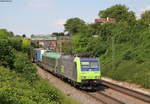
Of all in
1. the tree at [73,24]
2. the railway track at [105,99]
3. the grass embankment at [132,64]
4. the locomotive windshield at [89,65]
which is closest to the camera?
the railway track at [105,99]

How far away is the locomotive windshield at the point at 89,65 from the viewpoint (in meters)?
27.0

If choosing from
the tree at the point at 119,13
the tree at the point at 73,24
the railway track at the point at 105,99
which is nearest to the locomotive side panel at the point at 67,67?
the railway track at the point at 105,99

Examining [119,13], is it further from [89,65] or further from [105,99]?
[105,99]

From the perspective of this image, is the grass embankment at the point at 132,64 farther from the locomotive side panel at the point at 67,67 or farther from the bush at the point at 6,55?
the bush at the point at 6,55

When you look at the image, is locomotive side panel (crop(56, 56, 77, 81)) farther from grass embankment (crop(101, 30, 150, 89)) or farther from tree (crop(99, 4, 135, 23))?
tree (crop(99, 4, 135, 23))

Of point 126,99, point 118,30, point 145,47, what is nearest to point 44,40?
point 118,30

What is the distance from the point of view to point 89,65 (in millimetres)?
27203

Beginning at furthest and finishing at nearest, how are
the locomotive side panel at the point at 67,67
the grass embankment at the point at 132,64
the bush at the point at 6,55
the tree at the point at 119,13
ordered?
the tree at the point at 119,13 → the grass embankment at the point at 132,64 → the bush at the point at 6,55 → the locomotive side panel at the point at 67,67

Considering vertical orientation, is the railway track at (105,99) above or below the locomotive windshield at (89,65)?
below

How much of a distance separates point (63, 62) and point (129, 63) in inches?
357

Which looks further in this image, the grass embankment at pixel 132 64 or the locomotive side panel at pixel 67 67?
the grass embankment at pixel 132 64

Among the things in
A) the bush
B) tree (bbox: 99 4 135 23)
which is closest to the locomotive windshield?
the bush

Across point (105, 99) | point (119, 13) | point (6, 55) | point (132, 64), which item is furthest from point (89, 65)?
point (119, 13)

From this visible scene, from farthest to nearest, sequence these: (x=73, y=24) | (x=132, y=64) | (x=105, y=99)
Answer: (x=73, y=24) < (x=132, y=64) < (x=105, y=99)
